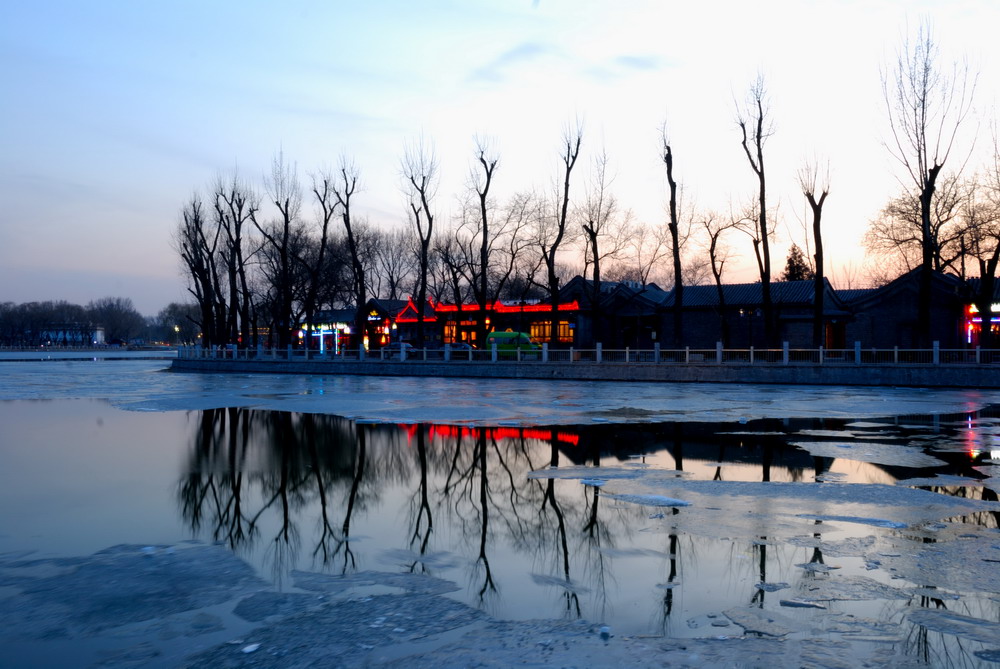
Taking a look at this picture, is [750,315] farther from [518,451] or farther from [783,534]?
[783,534]

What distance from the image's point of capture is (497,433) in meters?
15.7

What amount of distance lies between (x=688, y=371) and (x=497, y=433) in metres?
21.9

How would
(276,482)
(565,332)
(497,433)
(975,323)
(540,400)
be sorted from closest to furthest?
(276,482), (497,433), (540,400), (975,323), (565,332)

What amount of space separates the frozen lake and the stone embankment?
13955 mm

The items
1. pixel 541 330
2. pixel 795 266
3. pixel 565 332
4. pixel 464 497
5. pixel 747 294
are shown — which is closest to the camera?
pixel 464 497

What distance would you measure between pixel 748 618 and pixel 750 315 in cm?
5048

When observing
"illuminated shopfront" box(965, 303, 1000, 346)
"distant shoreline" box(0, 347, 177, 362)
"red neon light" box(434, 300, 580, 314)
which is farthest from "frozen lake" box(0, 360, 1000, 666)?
"distant shoreline" box(0, 347, 177, 362)

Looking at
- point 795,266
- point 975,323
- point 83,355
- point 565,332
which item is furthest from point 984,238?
point 83,355

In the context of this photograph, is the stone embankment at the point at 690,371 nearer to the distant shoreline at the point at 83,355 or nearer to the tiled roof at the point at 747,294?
the tiled roof at the point at 747,294

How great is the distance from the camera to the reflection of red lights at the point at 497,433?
15016mm

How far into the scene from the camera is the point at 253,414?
20734mm

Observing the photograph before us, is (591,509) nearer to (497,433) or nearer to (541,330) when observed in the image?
(497,433)

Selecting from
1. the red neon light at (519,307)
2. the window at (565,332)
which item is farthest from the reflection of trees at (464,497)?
the window at (565,332)

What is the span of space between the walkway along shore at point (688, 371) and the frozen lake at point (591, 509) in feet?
45.8
